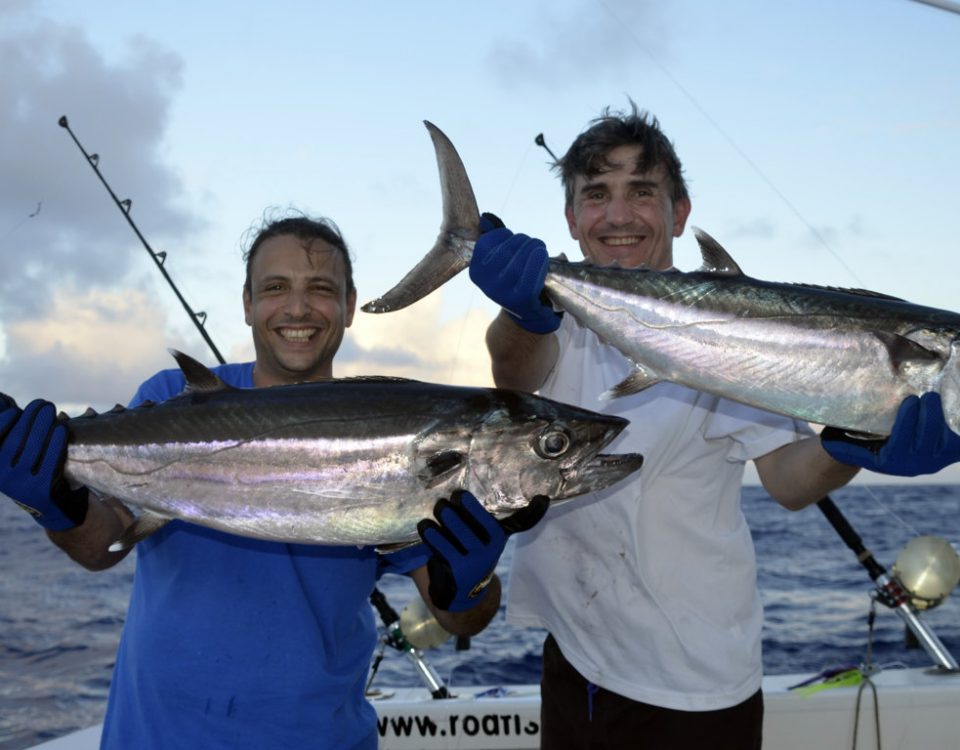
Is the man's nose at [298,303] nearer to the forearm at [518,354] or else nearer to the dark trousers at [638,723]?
the forearm at [518,354]

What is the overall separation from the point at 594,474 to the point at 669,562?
0.97 meters

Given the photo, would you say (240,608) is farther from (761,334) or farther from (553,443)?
(761,334)

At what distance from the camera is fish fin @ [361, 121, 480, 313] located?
2914mm

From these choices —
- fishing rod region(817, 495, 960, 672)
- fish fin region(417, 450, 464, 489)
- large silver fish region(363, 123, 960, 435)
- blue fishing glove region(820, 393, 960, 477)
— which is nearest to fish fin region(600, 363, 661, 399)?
large silver fish region(363, 123, 960, 435)

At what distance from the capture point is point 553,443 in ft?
8.19

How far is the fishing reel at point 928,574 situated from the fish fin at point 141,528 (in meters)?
4.23

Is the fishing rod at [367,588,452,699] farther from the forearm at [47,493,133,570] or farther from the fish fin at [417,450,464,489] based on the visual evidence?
the fish fin at [417,450,464,489]

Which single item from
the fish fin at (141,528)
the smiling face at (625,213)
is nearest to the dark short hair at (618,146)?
the smiling face at (625,213)

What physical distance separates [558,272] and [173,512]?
1480 millimetres

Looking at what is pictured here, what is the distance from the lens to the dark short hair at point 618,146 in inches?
144

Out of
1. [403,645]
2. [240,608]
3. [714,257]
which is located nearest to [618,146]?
[714,257]

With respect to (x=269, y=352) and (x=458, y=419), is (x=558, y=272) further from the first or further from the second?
(x=269, y=352)

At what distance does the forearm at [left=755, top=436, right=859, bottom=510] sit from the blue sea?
2.64 metres

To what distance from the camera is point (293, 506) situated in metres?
2.43
